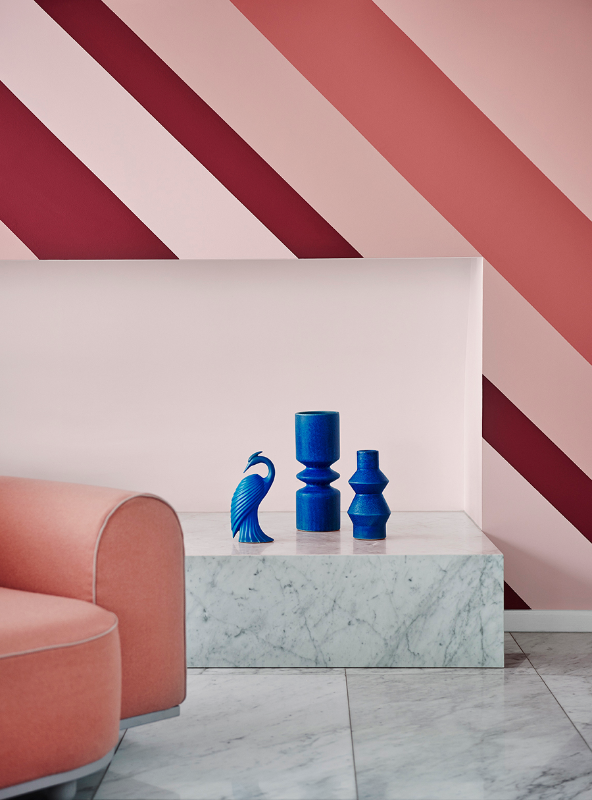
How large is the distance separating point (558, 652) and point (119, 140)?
226 centimetres

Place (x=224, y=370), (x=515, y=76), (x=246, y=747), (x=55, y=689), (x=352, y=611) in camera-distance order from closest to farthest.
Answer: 1. (x=55, y=689)
2. (x=246, y=747)
3. (x=352, y=611)
4. (x=515, y=76)
5. (x=224, y=370)

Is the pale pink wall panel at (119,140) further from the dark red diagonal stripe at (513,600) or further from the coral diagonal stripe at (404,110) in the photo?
the dark red diagonal stripe at (513,600)

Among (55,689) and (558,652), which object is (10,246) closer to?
(55,689)

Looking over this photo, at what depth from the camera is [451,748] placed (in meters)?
1.76

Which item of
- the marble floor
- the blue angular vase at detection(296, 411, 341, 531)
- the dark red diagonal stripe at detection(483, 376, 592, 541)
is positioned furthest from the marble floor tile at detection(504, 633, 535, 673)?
the blue angular vase at detection(296, 411, 341, 531)

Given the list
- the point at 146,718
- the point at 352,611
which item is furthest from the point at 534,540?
the point at 146,718

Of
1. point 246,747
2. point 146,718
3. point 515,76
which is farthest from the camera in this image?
Answer: point 515,76

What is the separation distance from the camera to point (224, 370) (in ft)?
9.45

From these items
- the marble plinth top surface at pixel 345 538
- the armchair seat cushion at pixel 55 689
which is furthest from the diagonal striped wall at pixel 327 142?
the armchair seat cushion at pixel 55 689

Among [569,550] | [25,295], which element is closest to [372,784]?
[569,550]

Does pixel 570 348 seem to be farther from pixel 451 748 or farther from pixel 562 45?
pixel 451 748

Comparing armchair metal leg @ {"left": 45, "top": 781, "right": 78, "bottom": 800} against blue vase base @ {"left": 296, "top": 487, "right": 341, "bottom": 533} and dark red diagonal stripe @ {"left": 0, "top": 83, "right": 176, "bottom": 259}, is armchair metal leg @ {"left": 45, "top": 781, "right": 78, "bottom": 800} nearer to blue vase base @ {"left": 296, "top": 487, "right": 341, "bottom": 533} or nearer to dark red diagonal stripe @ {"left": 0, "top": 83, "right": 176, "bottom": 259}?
blue vase base @ {"left": 296, "top": 487, "right": 341, "bottom": 533}

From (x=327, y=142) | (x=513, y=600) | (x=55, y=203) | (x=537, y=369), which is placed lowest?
(x=513, y=600)

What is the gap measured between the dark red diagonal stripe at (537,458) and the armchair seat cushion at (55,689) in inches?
62.4
